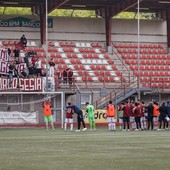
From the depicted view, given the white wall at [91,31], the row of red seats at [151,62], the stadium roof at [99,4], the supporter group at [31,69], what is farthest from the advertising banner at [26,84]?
the row of red seats at [151,62]

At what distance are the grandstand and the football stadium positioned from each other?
0.22 ft

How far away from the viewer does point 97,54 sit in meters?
58.8

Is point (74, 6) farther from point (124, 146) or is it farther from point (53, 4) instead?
point (124, 146)

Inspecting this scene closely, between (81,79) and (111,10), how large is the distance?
8.21m

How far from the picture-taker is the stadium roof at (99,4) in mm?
56875

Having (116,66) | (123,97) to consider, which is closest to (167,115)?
(123,97)

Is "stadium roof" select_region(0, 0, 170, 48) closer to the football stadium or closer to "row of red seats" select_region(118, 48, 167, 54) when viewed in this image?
the football stadium

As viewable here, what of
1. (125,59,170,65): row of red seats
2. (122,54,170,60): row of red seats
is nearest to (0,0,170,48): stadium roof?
(122,54,170,60): row of red seats

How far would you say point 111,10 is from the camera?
197ft

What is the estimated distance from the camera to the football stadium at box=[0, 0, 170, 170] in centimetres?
4372

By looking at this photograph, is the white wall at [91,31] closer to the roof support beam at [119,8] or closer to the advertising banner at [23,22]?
the advertising banner at [23,22]

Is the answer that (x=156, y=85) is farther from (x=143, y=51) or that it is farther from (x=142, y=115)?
(x=142, y=115)

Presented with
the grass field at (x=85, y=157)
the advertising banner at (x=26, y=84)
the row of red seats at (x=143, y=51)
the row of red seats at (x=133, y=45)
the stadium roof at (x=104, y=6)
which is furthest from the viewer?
the row of red seats at (x=133, y=45)

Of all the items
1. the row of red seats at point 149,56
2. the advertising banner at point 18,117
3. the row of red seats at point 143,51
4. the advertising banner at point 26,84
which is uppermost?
the row of red seats at point 143,51
